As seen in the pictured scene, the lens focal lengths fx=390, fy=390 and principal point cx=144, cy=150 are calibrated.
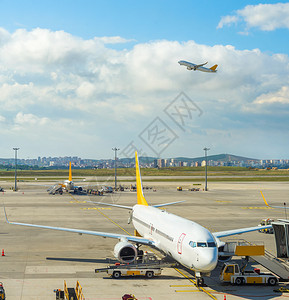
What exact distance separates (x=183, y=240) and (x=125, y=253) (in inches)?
235

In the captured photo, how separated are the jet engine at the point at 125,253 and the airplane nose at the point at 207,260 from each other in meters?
7.44

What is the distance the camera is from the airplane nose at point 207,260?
23.6 m

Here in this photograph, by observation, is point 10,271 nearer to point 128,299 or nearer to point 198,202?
point 128,299

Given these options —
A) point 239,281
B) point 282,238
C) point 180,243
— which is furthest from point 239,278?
point 282,238

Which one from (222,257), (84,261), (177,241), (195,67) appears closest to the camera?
(177,241)

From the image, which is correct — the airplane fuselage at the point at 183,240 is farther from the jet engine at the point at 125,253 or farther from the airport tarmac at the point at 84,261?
the jet engine at the point at 125,253

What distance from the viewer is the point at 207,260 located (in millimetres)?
23531

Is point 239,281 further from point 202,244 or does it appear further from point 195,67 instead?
point 195,67

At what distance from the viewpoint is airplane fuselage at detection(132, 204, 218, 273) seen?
23.9 metres

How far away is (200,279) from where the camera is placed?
25.9 m

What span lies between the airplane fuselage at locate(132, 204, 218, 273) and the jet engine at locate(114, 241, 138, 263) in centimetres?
232

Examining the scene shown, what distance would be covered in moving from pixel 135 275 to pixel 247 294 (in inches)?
325

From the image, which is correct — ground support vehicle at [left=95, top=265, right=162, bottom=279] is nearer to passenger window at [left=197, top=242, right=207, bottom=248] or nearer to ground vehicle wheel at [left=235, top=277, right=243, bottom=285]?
ground vehicle wheel at [left=235, top=277, right=243, bottom=285]

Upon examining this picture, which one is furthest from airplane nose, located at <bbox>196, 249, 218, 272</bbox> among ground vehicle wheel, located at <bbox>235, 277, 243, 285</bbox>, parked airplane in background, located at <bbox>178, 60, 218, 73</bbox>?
parked airplane in background, located at <bbox>178, 60, 218, 73</bbox>
